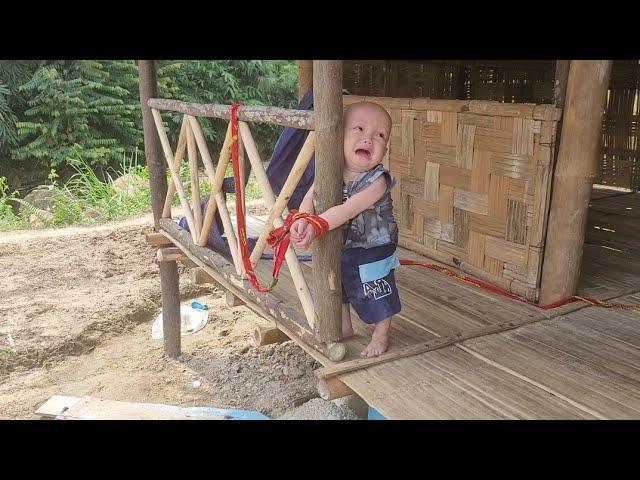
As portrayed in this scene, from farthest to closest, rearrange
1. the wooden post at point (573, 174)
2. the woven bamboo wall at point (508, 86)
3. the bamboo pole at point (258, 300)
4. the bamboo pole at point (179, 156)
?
1. the woven bamboo wall at point (508, 86)
2. the bamboo pole at point (179, 156)
3. the wooden post at point (573, 174)
4. the bamboo pole at point (258, 300)

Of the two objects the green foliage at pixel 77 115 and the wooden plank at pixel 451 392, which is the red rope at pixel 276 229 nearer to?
the wooden plank at pixel 451 392

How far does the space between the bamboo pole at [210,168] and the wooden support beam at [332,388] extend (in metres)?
1.40

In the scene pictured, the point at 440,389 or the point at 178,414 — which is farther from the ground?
the point at 440,389

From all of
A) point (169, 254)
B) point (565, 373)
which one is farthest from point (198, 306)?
point (565, 373)

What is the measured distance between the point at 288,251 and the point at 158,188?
3.00 m

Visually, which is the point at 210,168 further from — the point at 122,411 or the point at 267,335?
the point at 122,411

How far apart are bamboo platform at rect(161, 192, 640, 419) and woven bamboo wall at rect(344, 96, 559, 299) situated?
0.22 metres

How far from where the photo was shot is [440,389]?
2297 mm

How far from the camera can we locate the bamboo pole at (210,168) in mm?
3341

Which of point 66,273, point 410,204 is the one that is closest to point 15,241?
point 66,273

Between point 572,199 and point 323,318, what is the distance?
4.65 feet

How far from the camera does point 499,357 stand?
2.59 metres

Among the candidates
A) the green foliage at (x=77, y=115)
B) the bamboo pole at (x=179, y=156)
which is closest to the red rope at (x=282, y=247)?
the bamboo pole at (x=179, y=156)
